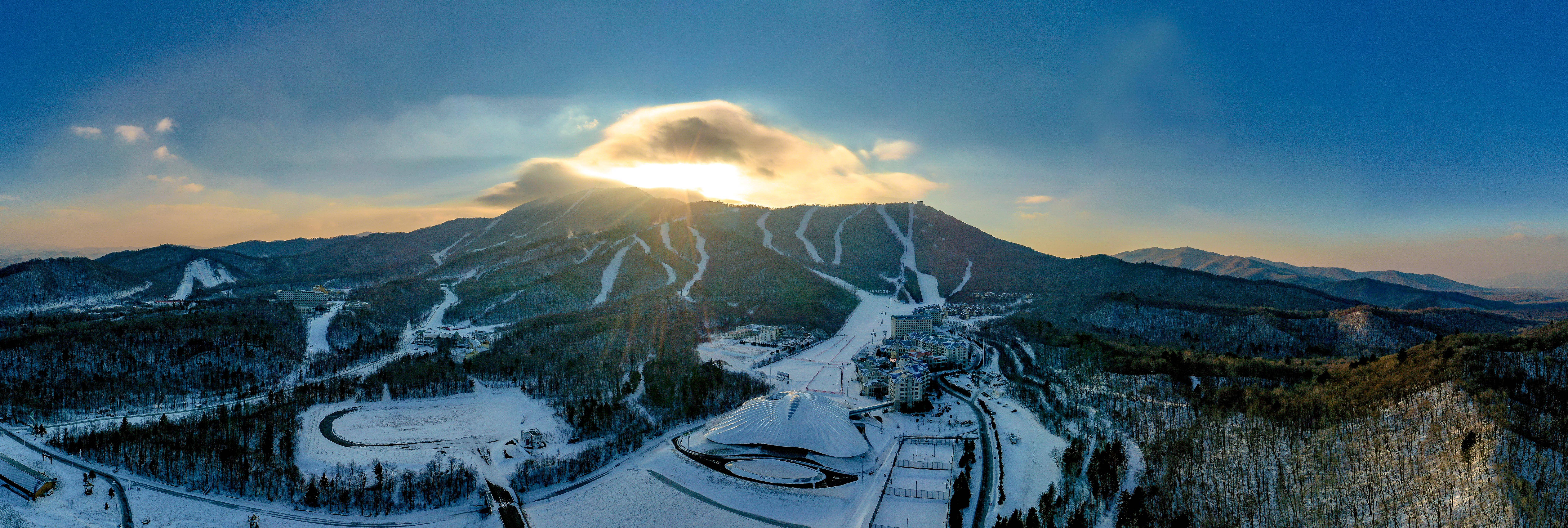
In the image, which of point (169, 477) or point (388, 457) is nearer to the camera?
point (169, 477)

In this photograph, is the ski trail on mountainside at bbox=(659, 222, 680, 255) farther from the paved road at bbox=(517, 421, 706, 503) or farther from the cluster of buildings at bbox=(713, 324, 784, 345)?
the paved road at bbox=(517, 421, 706, 503)

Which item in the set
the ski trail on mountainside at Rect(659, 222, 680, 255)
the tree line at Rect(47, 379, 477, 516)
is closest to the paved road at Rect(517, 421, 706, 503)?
the tree line at Rect(47, 379, 477, 516)

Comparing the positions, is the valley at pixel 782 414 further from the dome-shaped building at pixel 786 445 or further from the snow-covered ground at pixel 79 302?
the snow-covered ground at pixel 79 302

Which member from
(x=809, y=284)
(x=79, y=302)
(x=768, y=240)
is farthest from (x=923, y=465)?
(x=79, y=302)

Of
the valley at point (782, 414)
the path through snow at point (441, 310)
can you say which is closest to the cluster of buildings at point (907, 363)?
the valley at point (782, 414)

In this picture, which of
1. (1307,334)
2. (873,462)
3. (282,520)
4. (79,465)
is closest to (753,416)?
(873,462)

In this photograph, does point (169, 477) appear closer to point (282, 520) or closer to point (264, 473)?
point (264, 473)
